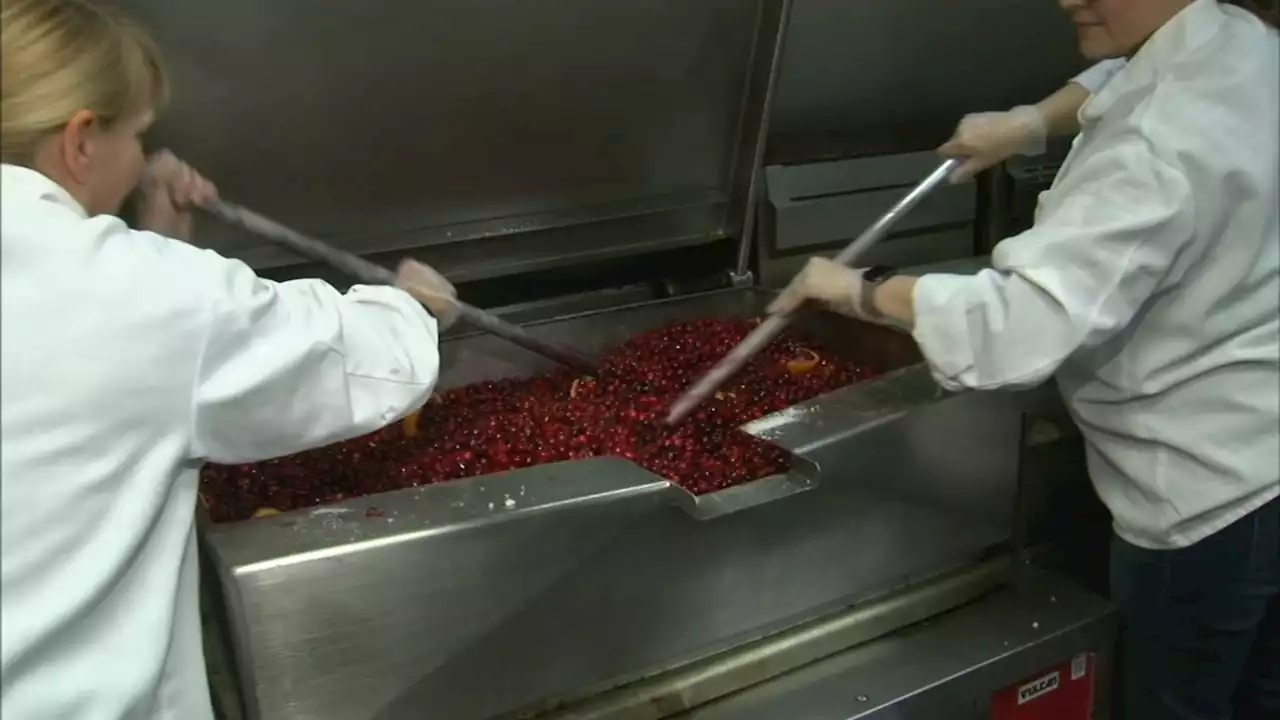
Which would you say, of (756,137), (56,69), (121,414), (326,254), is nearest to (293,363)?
(121,414)

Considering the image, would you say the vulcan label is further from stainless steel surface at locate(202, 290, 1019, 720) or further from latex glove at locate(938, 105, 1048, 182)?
latex glove at locate(938, 105, 1048, 182)

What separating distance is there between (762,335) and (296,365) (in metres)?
0.68

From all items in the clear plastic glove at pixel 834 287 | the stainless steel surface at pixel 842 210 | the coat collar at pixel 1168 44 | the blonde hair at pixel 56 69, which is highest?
the blonde hair at pixel 56 69

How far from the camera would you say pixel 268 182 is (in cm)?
140

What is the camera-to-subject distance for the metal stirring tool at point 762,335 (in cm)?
139

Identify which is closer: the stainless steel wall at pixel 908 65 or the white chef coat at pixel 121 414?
the white chef coat at pixel 121 414

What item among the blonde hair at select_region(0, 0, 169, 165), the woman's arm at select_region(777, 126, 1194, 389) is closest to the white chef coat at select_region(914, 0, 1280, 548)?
the woman's arm at select_region(777, 126, 1194, 389)

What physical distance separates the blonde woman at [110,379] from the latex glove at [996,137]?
900 mm

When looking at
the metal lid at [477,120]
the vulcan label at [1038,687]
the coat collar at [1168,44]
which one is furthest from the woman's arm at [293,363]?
the vulcan label at [1038,687]

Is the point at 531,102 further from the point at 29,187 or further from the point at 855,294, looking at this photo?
the point at 29,187

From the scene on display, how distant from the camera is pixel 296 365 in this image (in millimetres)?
898

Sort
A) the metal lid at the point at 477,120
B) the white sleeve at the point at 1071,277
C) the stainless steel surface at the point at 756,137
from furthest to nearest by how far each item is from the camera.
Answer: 1. the stainless steel surface at the point at 756,137
2. the metal lid at the point at 477,120
3. the white sleeve at the point at 1071,277

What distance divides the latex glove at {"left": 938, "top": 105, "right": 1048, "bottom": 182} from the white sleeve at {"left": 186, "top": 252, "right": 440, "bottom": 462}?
84 centimetres

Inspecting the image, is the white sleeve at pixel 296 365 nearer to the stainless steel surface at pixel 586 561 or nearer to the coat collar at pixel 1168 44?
the stainless steel surface at pixel 586 561
